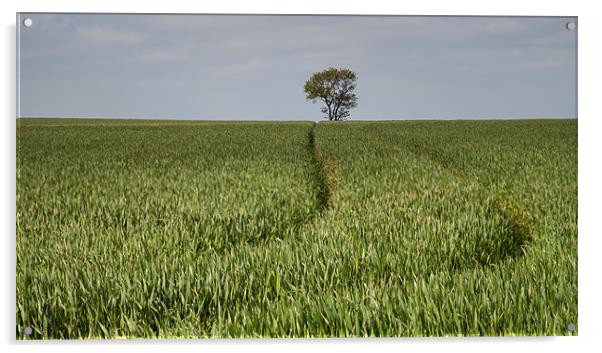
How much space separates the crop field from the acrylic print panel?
0.07 ft

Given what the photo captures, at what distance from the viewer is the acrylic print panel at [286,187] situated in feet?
11.1

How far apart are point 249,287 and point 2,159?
7.99 feet

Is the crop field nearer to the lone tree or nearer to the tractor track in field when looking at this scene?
the tractor track in field

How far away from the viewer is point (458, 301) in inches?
130

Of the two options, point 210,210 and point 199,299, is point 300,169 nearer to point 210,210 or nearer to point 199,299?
point 210,210

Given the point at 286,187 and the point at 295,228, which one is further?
the point at 286,187

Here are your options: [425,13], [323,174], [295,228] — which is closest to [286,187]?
[323,174]

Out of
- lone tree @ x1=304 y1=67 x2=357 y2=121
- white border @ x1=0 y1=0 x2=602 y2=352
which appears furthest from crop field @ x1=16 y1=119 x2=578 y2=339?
lone tree @ x1=304 y1=67 x2=357 y2=121

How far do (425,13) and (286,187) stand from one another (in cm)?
218

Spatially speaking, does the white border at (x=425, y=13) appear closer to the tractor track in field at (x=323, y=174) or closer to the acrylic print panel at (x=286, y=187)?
the acrylic print panel at (x=286, y=187)

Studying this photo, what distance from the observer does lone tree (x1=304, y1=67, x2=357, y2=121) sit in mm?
4629

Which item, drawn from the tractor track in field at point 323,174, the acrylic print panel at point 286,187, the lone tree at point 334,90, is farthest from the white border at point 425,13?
the tractor track in field at point 323,174

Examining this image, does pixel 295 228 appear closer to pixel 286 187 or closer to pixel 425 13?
pixel 286 187

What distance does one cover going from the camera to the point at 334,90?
15.1 feet
